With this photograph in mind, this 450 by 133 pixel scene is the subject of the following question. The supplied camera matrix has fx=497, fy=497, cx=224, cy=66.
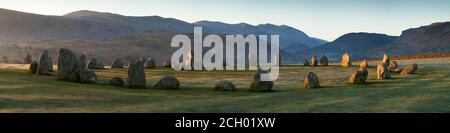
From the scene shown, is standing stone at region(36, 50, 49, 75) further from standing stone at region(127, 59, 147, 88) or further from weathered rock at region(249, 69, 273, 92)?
weathered rock at region(249, 69, 273, 92)

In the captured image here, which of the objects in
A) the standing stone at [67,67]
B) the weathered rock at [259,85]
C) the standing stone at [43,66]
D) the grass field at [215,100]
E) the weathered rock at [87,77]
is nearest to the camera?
the grass field at [215,100]

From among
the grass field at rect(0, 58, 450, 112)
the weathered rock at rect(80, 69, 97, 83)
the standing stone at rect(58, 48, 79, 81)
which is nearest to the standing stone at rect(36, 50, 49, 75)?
the standing stone at rect(58, 48, 79, 81)

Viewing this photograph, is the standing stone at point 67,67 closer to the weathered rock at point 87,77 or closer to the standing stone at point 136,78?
the weathered rock at point 87,77

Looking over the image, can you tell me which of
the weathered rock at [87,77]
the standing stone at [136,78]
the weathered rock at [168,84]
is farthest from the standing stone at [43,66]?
the weathered rock at [168,84]

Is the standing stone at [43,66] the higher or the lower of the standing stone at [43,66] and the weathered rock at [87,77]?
the higher

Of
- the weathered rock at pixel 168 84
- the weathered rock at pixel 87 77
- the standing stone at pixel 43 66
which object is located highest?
the standing stone at pixel 43 66

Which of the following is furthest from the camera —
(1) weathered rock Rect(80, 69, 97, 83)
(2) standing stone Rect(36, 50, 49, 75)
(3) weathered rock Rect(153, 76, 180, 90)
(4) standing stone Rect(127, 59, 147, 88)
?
(2) standing stone Rect(36, 50, 49, 75)

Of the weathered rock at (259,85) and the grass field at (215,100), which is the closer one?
the grass field at (215,100)

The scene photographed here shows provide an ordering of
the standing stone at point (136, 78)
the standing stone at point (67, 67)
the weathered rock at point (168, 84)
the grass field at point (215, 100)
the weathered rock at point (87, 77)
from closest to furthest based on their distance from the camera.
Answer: the grass field at point (215, 100)
the weathered rock at point (168, 84)
the standing stone at point (136, 78)
the weathered rock at point (87, 77)
the standing stone at point (67, 67)
